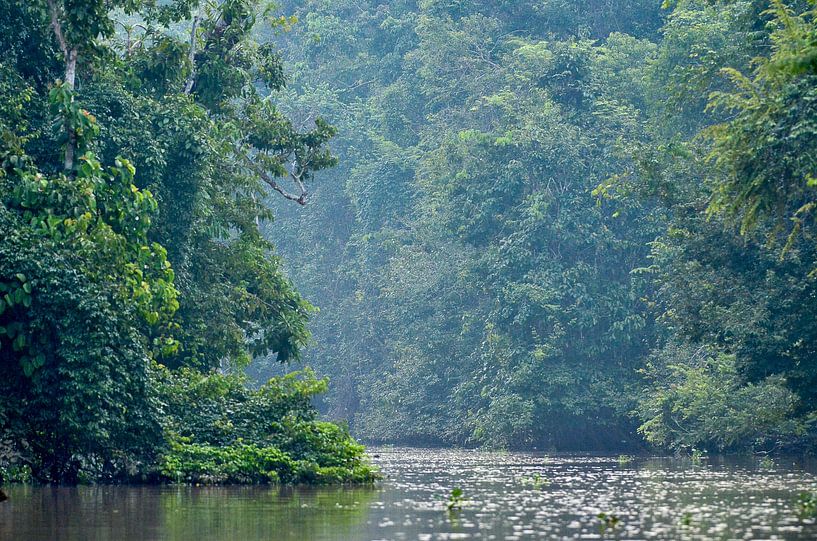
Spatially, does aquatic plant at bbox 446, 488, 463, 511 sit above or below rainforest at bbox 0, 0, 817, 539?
below

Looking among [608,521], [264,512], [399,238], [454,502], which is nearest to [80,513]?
[264,512]

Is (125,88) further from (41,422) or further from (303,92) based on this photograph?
(303,92)

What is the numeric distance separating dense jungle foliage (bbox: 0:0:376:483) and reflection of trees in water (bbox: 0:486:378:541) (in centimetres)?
101

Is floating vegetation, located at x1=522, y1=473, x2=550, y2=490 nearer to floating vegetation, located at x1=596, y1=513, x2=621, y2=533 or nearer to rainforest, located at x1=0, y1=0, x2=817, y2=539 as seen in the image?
rainforest, located at x1=0, y1=0, x2=817, y2=539

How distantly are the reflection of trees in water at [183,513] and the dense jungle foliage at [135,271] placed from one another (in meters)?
1.01

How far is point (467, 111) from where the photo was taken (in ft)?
186

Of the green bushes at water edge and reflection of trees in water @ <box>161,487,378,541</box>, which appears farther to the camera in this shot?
the green bushes at water edge

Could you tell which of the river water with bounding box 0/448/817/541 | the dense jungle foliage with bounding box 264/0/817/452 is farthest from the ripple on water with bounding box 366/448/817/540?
the dense jungle foliage with bounding box 264/0/817/452

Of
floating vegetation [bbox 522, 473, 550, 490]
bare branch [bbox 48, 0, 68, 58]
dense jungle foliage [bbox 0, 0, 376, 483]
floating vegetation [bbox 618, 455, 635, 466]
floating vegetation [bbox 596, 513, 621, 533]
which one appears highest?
bare branch [bbox 48, 0, 68, 58]

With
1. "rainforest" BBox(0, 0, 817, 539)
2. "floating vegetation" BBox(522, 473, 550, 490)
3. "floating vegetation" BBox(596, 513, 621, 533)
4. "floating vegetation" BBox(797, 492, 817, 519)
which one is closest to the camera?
"floating vegetation" BBox(596, 513, 621, 533)

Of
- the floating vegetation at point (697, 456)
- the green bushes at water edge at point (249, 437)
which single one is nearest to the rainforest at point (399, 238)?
the green bushes at water edge at point (249, 437)

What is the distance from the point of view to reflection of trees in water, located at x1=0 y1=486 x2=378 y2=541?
1198cm

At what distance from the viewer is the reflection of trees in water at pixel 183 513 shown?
1198 centimetres

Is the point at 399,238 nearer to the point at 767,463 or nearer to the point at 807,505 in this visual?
the point at 767,463
